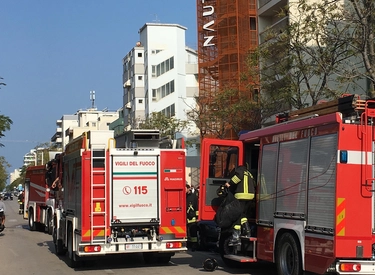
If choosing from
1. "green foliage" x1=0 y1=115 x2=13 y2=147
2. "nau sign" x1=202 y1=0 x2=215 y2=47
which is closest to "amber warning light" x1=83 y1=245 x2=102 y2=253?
"green foliage" x1=0 y1=115 x2=13 y2=147

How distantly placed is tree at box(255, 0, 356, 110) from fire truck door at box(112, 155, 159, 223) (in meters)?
6.91

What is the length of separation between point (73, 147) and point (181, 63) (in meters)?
52.8

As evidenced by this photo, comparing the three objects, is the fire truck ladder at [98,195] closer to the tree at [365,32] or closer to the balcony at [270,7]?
the tree at [365,32]

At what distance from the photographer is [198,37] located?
45.9 meters

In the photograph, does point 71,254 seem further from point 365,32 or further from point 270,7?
point 270,7

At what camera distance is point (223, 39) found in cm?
4381

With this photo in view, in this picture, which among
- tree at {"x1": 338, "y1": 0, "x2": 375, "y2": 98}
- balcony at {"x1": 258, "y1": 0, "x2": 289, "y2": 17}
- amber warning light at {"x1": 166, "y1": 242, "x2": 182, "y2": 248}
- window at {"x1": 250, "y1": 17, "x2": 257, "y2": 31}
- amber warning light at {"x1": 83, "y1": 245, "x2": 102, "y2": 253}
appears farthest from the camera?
window at {"x1": 250, "y1": 17, "x2": 257, "y2": 31}

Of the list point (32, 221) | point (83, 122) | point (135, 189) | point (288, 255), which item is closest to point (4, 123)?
point (32, 221)

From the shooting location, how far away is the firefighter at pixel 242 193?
1181 centimetres

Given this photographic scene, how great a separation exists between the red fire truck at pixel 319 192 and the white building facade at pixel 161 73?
5069 centimetres

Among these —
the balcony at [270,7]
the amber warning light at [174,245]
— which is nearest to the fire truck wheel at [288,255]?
the amber warning light at [174,245]

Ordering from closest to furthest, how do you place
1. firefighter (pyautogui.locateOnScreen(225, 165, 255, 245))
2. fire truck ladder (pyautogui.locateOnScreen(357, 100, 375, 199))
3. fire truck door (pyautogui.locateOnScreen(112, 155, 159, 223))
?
fire truck ladder (pyautogui.locateOnScreen(357, 100, 375, 199)) < firefighter (pyautogui.locateOnScreen(225, 165, 255, 245)) < fire truck door (pyautogui.locateOnScreen(112, 155, 159, 223))

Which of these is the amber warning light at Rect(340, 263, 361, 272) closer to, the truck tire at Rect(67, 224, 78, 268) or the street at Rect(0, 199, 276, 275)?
the street at Rect(0, 199, 276, 275)

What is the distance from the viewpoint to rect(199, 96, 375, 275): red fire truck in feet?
28.9
